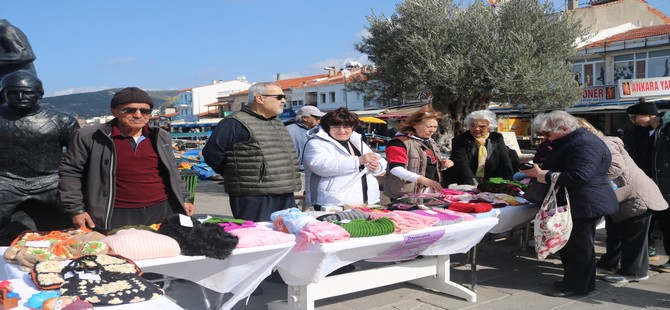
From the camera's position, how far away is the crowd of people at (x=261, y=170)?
10.6 ft

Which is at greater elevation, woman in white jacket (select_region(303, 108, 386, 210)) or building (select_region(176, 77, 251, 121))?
building (select_region(176, 77, 251, 121))

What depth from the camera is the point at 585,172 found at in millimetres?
4008

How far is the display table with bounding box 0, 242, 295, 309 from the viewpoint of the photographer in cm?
279

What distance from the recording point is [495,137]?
18.1 feet

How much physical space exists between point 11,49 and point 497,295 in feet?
14.3

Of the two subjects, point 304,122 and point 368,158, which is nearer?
point 368,158

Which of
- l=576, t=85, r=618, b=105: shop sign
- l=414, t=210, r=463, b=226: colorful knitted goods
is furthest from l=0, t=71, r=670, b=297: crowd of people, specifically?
l=576, t=85, r=618, b=105: shop sign

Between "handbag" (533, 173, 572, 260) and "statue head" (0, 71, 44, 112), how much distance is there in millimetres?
3773

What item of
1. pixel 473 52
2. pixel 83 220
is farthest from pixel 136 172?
pixel 473 52

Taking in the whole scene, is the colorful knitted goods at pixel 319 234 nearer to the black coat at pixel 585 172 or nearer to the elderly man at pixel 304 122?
the black coat at pixel 585 172

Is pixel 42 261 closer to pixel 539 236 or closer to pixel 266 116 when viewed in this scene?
pixel 266 116

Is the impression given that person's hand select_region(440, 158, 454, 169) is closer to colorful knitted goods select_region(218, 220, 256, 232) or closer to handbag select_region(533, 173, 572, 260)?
handbag select_region(533, 173, 572, 260)

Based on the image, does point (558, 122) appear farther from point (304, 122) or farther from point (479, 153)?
point (304, 122)

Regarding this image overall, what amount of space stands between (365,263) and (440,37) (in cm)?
1010
